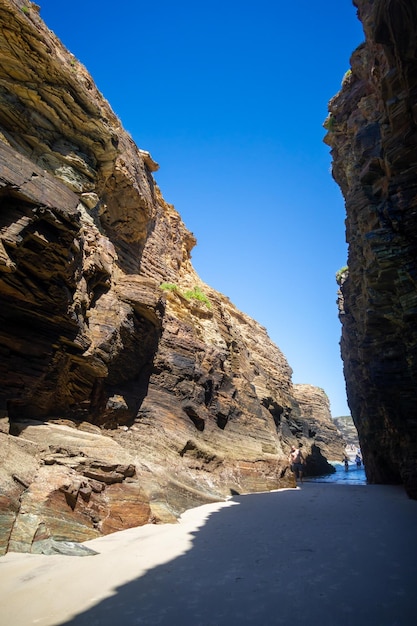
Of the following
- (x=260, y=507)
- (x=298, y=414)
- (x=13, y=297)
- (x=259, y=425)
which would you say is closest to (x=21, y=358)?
(x=13, y=297)

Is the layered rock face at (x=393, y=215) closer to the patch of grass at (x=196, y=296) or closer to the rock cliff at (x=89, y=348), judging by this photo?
the rock cliff at (x=89, y=348)

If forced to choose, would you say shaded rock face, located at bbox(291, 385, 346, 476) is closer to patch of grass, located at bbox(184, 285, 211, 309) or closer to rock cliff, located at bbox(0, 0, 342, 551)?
patch of grass, located at bbox(184, 285, 211, 309)

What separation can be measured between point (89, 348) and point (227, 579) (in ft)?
25.4

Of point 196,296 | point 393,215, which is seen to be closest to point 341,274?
point 196,296

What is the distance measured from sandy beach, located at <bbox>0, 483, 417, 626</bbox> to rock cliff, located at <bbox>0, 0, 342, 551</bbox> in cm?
133

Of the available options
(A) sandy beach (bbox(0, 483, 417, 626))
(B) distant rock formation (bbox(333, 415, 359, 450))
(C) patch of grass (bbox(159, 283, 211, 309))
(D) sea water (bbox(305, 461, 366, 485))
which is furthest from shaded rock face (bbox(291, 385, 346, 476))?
(B) distant rock formation (bbox(333, 415, 359, 450))

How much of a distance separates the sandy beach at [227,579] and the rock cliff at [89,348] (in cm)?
133

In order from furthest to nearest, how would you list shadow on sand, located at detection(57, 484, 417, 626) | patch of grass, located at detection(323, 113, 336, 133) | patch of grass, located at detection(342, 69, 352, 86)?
patch of grass, located at detection(323, 113, 336, 133) → patch of grass, located at detection(342, 69, 352, 86) → shadow on sand, located at detection(57, 484, 417, 626)

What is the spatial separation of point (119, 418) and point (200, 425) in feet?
14.2

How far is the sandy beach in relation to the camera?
3205 millimetres

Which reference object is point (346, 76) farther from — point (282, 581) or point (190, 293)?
point (282, 581)

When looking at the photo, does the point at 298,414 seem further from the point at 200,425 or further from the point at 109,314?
the point at 109,314

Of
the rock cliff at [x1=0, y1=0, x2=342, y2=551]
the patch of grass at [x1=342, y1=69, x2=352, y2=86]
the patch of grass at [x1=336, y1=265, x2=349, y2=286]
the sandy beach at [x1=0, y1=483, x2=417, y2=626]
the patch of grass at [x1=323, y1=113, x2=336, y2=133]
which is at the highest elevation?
the patch of grass at [x1=342, y1=69, x2=352, y2=86]

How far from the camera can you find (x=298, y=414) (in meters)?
40.4
